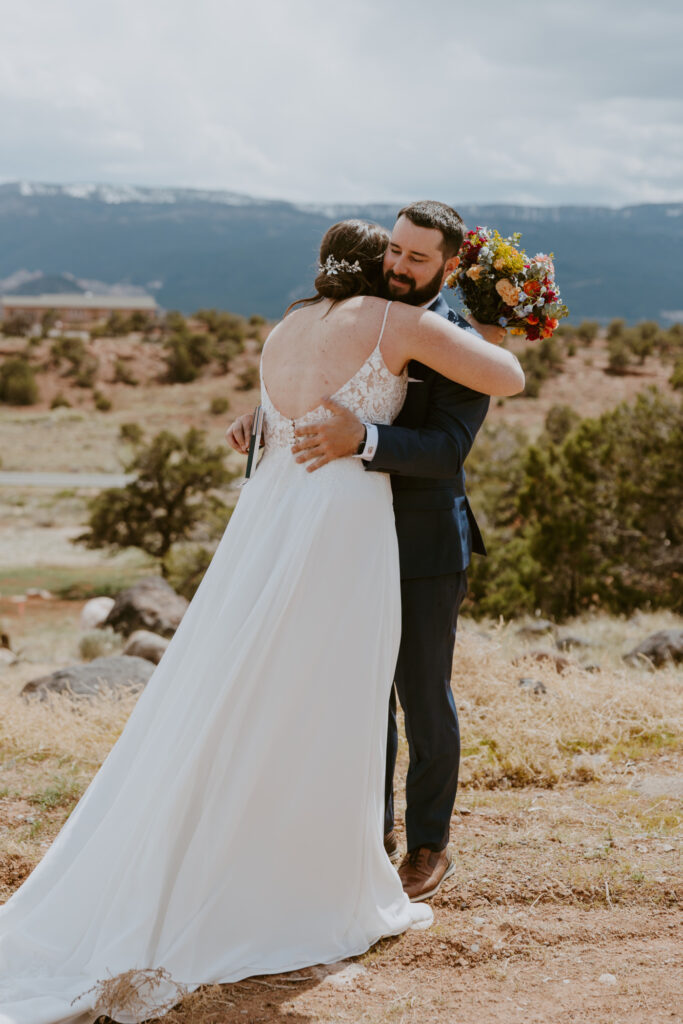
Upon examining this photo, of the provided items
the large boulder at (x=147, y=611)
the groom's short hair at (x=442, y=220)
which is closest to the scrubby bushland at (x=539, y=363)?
the large boulder at (x=147, y=611)

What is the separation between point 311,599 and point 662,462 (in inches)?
542

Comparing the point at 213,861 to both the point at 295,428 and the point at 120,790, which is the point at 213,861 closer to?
the point at 120,790

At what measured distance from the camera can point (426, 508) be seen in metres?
3.14

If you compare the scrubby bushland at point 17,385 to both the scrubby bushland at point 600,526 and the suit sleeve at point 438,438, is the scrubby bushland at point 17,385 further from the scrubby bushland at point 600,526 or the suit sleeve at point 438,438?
the suit sleeve at point 438,438

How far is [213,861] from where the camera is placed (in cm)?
280

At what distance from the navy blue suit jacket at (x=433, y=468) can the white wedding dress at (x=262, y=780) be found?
0.08 meters

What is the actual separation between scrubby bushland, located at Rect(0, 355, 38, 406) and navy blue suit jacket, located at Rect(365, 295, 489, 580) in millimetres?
47620

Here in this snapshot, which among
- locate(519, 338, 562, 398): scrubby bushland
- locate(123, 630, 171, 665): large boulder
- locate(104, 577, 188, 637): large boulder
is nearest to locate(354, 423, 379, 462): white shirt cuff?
locate(123, 630, 171, 665): large boulder

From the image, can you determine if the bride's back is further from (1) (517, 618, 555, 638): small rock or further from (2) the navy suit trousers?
(1) (517, 618, 555, 638): small rock

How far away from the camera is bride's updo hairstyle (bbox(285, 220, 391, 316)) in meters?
2.98

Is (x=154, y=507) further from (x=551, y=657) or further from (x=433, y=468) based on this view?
(x=433, y=468)

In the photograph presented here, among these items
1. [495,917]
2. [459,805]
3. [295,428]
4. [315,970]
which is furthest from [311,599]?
[459,805]

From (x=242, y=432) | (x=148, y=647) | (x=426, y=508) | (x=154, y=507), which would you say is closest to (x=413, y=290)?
(x=426, y=508)

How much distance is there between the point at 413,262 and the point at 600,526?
13.9 metres
